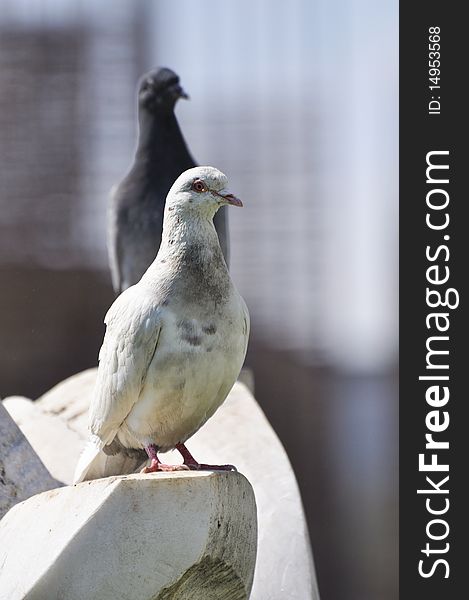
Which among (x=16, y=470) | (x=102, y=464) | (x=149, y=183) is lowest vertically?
(x=16, y=470)

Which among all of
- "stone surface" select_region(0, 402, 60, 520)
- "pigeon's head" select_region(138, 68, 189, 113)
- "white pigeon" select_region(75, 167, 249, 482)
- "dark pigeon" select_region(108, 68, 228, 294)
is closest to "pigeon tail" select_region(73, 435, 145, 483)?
"white pigeon" select_region(75, 167, 249, 482)

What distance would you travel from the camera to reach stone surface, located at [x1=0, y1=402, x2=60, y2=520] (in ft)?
15.3

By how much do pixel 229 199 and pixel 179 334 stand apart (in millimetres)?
371

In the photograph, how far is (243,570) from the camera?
154 inches

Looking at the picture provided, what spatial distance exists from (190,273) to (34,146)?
7.97 metres

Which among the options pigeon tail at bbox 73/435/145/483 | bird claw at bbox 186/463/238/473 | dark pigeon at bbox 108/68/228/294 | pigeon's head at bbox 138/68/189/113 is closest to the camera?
bird claw at bbox 186/463/238/473

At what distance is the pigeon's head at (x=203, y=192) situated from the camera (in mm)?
3711

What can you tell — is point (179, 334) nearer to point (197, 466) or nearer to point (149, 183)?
point (197, 466)

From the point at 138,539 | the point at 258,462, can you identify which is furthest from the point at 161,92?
the point at 138,539

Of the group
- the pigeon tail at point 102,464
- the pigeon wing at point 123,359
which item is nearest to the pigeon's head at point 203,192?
the pigeon wing at point 123,359

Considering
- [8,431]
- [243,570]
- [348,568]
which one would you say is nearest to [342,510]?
[348,568]

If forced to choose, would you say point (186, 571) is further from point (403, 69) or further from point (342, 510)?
point (342, 510)

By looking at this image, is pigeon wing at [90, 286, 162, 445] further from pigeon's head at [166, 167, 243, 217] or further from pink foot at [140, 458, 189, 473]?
pigeon's head at [166, 167, 243, 217]

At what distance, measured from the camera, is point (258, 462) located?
5.23 m
